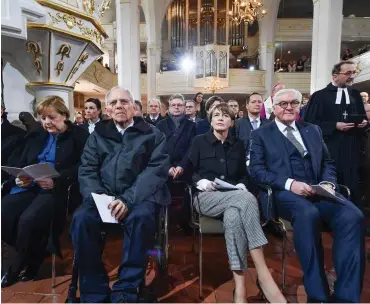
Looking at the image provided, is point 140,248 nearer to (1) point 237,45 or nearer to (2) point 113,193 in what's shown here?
(2) point 113,193

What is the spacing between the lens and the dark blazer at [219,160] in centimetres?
244

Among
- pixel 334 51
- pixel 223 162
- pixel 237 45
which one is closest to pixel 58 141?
pixel 223 162

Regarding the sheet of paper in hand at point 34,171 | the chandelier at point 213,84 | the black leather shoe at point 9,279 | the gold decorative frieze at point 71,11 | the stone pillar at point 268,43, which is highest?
the stone pillar at point 268,43

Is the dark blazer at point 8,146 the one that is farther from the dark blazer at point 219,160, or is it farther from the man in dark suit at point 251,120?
the man in dark suit at point 251,120

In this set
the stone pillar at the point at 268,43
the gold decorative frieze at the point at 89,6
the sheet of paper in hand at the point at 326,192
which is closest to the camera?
the sheet of paper in hand at the point at 326,192

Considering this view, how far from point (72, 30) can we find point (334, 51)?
457 cm

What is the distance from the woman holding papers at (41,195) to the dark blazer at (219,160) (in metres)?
0.93

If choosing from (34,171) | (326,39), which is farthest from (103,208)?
(326,39)

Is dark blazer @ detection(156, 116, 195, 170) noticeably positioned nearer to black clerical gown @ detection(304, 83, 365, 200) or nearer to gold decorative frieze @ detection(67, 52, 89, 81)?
gold decorative frieze @ detection(67, 52, 89, 81)

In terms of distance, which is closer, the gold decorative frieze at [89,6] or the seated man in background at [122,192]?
the seated man in background at [122,192]

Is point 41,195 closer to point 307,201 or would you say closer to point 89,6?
point 307,201

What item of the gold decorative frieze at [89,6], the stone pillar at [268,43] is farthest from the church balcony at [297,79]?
the gold decorative frieze at [89,6]

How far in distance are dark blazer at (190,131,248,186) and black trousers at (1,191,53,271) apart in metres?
1.10

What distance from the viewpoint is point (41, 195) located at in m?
2.35
